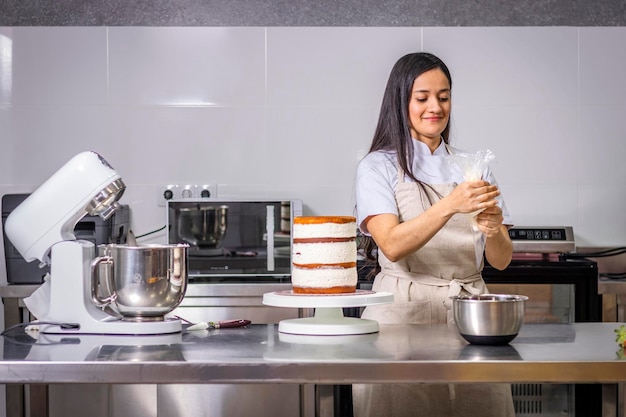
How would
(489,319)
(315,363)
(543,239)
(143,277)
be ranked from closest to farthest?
(315,363)
(489,319)
(143,277)
(543,239)

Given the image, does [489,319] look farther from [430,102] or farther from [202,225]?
[202,225]

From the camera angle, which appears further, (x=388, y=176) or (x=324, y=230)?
(x=388, y=176)

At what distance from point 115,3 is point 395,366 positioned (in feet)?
9.40

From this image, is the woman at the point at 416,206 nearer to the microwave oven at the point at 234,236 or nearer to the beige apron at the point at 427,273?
the beige apron at the point at 427,273

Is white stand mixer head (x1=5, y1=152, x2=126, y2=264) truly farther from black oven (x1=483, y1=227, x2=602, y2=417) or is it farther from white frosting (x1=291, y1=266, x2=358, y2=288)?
black oven (x1=483, y1=227, x2=602, y2=417)

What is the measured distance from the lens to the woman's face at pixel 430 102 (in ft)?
7.70

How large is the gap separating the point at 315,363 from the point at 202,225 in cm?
199

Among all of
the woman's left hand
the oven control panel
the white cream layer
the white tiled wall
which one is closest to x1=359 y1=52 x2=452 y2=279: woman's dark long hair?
the woman's left hand

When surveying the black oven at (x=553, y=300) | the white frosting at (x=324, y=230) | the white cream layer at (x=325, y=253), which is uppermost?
the white frosting at (x=324, y=230)

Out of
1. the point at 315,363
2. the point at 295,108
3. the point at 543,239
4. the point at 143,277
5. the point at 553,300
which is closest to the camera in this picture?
the point at 315,363

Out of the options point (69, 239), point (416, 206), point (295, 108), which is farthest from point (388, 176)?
point (295, 108)

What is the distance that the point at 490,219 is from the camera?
6.71 feet

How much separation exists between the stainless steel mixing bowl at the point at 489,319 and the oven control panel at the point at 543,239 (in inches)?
72.7

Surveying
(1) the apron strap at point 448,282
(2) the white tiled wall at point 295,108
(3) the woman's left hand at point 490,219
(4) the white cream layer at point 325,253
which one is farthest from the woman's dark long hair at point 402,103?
(2) the white tiled wall at point 295,108
